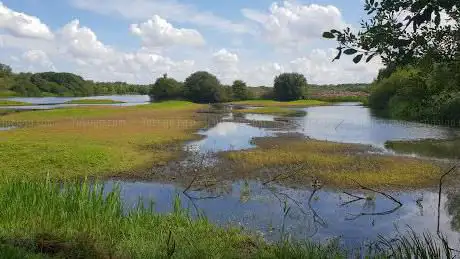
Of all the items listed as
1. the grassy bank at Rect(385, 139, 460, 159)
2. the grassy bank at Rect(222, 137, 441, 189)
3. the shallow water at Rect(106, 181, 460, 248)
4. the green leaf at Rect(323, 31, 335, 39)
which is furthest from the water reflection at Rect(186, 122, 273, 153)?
the green leaf at Rect(323, 31, 335, 39)

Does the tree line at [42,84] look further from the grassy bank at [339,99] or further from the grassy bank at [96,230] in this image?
the grassy bank at [96,230]

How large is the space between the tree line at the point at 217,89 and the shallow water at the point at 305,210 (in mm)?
106906

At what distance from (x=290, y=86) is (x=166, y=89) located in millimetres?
38416

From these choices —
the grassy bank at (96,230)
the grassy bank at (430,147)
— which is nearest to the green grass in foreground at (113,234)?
the grassy bank at (96,230)

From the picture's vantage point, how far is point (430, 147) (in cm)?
3184

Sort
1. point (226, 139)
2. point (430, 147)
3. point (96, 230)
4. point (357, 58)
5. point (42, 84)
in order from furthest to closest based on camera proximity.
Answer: point (42, 84) → point (226, 139) → point (430, 147) → point (96, 230) → point (357, 58)

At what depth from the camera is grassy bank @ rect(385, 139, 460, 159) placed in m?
28.7

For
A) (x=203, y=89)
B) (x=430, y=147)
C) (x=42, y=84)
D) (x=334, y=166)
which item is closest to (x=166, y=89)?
(x=203, y=89)

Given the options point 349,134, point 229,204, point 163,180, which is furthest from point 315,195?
point 349,134

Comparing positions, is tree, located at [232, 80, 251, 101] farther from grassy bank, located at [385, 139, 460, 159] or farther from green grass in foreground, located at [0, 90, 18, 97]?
grassy bank, located at [385, 139, 460, 159]

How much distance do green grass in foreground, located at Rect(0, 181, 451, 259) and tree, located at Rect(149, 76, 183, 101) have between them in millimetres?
121093

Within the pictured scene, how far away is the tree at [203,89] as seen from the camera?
12538cm

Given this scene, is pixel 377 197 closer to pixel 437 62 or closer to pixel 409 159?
pixel 409 159

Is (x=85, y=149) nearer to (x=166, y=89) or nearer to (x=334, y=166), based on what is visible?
(x=334, y=166)
